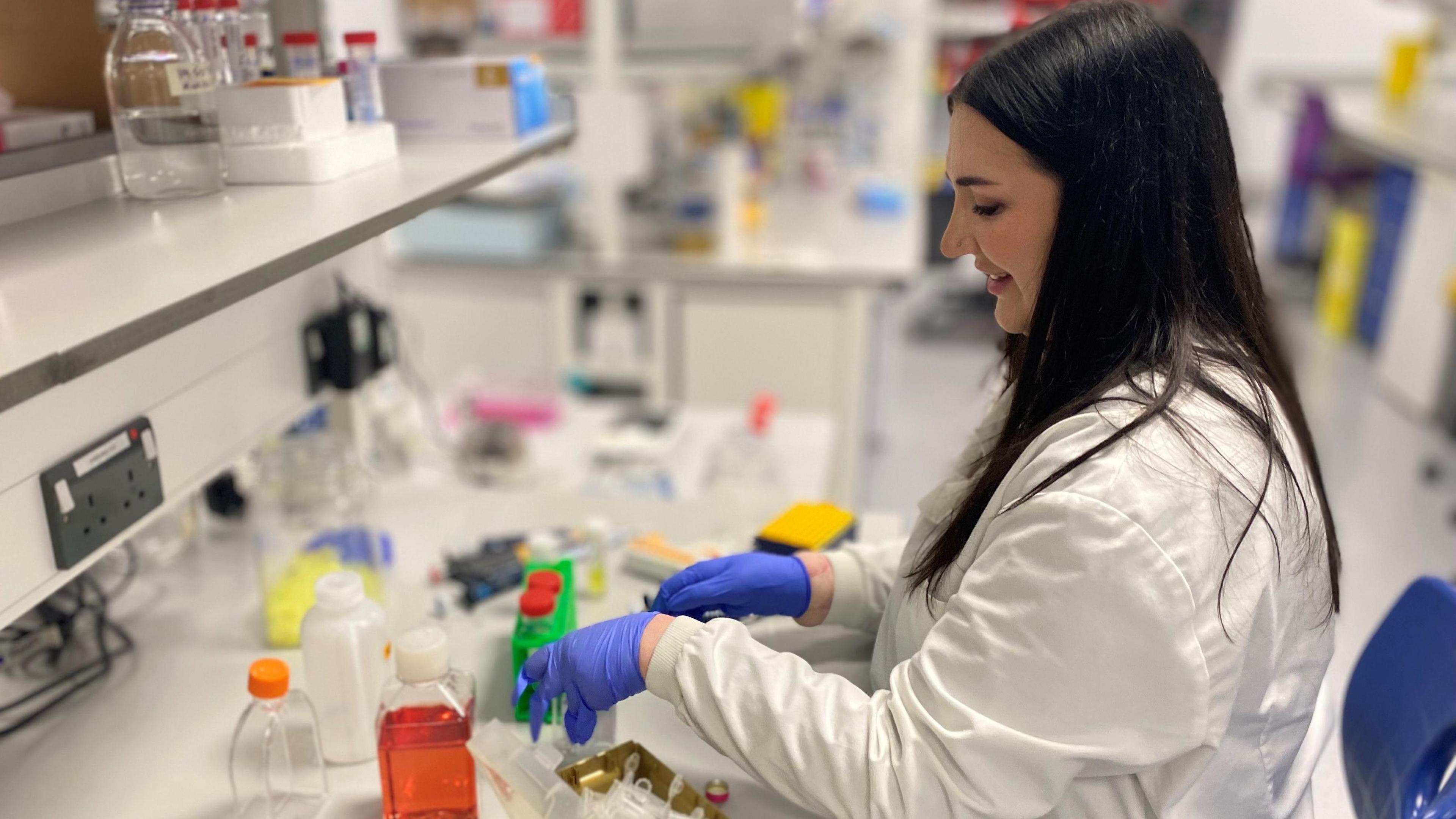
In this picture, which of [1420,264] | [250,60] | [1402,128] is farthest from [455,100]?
[1402,128]

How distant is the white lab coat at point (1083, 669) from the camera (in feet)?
2.77

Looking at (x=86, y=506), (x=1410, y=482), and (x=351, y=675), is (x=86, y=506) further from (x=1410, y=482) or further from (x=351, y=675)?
(x=1410, y=482)

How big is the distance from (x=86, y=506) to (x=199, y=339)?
1.01ft

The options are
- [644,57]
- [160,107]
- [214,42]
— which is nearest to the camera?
[160,107]

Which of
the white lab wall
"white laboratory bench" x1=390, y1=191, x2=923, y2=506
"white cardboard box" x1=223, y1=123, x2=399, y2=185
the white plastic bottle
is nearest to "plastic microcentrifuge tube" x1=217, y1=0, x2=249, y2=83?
"white cardboard box" x1=223, y1=123, x2=399, y2=185

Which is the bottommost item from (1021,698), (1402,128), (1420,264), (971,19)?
(1420,264)

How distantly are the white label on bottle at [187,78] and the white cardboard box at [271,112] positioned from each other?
3cm

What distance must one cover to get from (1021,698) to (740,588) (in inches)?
16.8

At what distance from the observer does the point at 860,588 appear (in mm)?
1289

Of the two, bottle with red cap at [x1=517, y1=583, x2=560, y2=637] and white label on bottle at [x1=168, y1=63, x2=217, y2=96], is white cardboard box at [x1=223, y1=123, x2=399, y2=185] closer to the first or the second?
white label on bottle at [x1=168, y1=63, x2=217, y2=96]

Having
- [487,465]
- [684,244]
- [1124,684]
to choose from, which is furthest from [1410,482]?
[1124,684]

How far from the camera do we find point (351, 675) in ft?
3.80

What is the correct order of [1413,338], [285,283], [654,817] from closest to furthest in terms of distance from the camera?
[654,817] → [285,283] → [1413,338]

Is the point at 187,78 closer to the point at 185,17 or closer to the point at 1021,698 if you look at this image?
the point at 185,17
